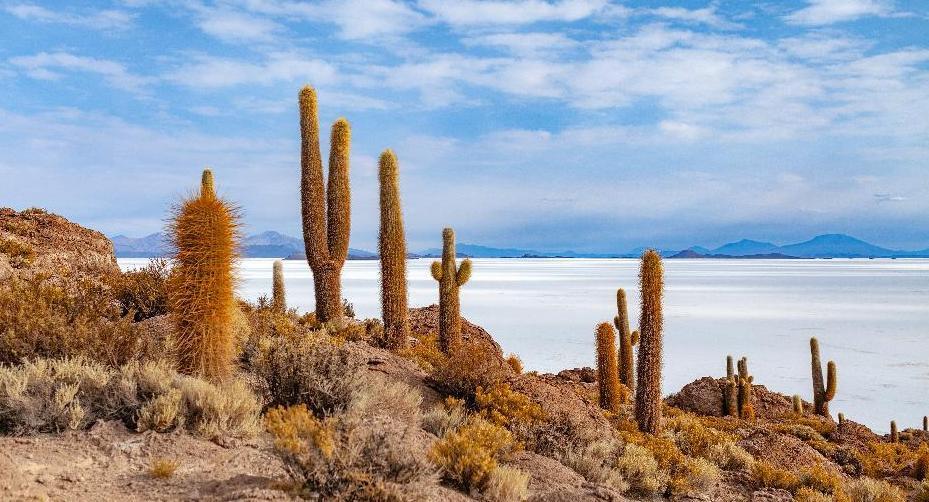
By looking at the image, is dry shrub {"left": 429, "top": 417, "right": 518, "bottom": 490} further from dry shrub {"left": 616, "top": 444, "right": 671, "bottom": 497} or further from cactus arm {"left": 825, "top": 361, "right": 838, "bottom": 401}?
cactus arm {"left": 825, "top": 361, "right": 838, "bottom": 401}

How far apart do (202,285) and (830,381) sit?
21671mm

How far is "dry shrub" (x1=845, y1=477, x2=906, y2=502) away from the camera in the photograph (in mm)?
11664

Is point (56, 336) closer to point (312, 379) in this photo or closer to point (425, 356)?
point (312, 379)

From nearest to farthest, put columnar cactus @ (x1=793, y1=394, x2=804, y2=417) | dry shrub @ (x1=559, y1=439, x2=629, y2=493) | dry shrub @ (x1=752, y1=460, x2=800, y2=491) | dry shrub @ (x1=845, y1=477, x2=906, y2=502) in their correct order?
dry shrub @ (x1=559, y1=439, x2=629, y2=493) → dry shrub @ (x1=752, y1=460, x2=800, y2=491) → dry shrub @ (x1=845, y1=477, x2=906, y2=502) → columnar cactus @ (x1=793, y1=394, x2=804, y2=417)

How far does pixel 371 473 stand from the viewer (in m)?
5.92

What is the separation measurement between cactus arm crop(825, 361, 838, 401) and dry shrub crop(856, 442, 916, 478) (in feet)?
14.4

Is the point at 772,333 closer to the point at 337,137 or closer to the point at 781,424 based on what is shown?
the point at 781,424

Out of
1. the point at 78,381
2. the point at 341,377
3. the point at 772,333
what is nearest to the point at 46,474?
the point at 78,381

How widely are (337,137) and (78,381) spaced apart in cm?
960

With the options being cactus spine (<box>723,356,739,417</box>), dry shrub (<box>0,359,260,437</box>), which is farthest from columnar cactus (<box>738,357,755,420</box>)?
dry shrub (<box>0,359,260,437</box>)

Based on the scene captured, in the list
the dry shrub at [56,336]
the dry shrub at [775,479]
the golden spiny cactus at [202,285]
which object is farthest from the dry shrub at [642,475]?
the dry shrub at [56,336]

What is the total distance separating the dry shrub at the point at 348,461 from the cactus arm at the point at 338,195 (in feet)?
33.2

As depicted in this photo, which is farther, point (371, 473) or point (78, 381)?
point (78, 381)

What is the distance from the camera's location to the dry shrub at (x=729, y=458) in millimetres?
12641
